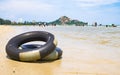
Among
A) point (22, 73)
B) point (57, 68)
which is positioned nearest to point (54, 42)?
point (57, 68)

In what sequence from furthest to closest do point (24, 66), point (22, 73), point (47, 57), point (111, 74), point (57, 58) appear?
point (57, 58) → point (47, 57) → point (24, 66) → point (111, 74) → point (22, 73)

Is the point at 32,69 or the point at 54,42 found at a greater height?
the point at 54,42

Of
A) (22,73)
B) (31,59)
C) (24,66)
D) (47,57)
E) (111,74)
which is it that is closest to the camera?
(22,73)

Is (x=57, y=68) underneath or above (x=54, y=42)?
underneath

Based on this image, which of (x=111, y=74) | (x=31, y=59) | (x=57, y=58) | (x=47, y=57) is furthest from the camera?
(x=57, y=58)

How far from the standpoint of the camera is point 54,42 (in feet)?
24.1

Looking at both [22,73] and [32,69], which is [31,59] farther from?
[22,73]

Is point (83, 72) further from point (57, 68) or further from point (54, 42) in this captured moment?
point (54, 42)

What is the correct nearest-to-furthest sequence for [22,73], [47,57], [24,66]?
[22,73] < [24,66] < [47,57]

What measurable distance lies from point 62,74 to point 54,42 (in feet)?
5.50

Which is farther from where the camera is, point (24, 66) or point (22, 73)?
point (24, 66)

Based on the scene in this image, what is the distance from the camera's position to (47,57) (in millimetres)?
7453

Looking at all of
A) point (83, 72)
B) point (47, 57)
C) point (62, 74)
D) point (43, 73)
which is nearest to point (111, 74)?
point (83, 72)

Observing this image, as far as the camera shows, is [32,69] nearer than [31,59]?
Yes
